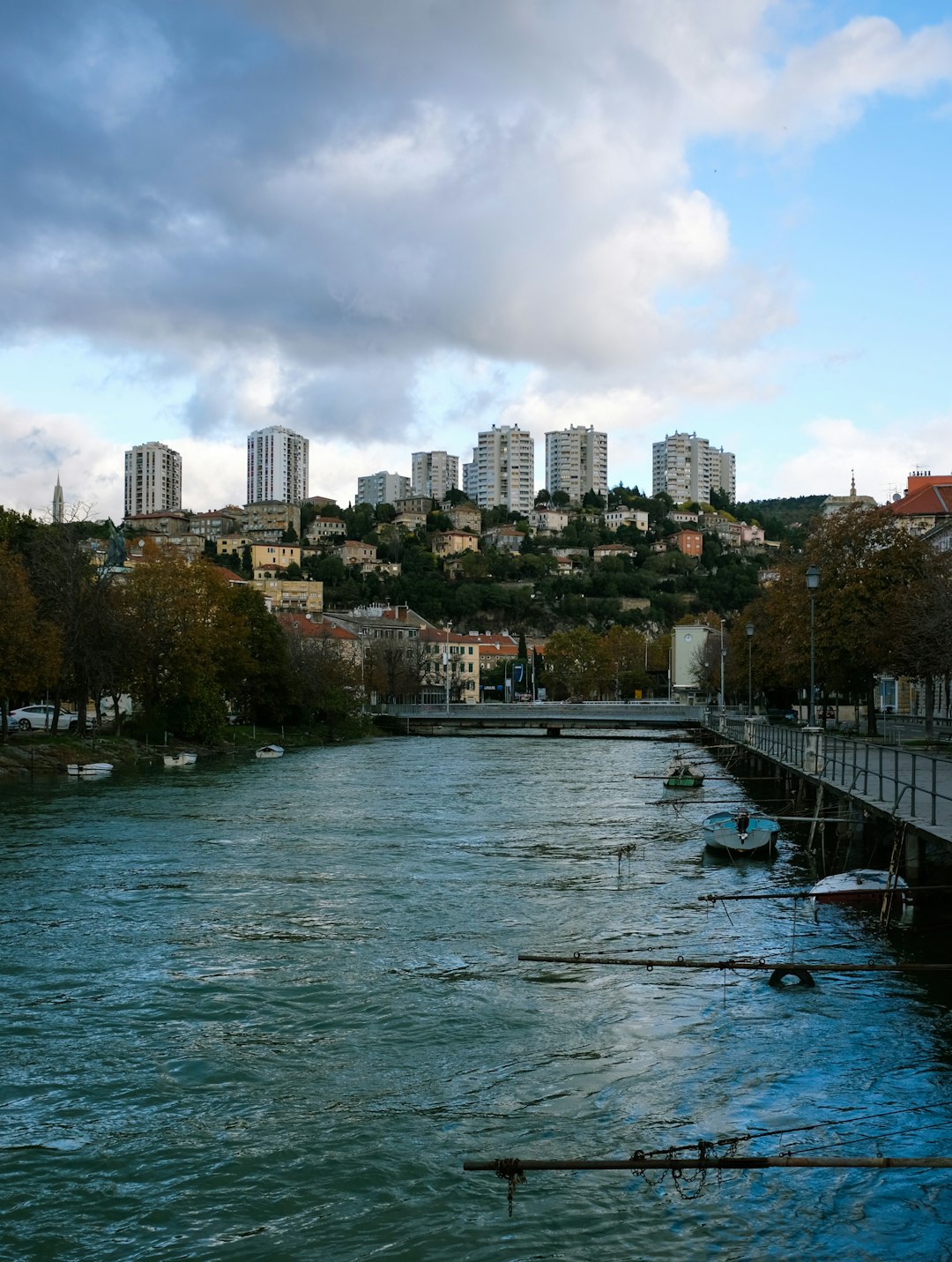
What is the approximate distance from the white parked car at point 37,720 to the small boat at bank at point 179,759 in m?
6.64

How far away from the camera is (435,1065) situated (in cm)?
1264

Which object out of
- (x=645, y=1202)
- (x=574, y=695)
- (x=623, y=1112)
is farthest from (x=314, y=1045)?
(x=574, y=695)

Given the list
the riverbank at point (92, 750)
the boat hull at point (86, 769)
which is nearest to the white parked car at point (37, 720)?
the riverbank at point (92, 750)

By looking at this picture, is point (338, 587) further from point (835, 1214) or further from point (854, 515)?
point (835, 1214)

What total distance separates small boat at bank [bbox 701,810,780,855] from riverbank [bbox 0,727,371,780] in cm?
2982

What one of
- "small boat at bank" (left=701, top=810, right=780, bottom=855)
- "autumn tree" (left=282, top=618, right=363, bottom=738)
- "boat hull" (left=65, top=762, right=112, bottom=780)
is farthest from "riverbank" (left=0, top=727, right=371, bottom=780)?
"small boat at bank" (left=701, top=810, right=780, bottom=855)

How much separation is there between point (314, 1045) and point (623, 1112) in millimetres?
3769

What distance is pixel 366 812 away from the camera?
123 ft

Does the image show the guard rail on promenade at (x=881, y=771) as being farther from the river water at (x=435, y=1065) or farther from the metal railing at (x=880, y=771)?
the river water at (x=435, y=1065)

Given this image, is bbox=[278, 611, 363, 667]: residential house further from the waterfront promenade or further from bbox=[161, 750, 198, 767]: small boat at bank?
the waterfront promenade

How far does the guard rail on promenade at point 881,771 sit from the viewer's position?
67.6 feet

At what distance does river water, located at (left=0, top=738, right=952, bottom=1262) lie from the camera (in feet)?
30.5

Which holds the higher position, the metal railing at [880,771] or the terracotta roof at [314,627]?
the terracotta roof at [314,627]

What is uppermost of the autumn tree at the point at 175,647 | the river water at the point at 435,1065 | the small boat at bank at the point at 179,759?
the autumn tree at the point at 175,647
